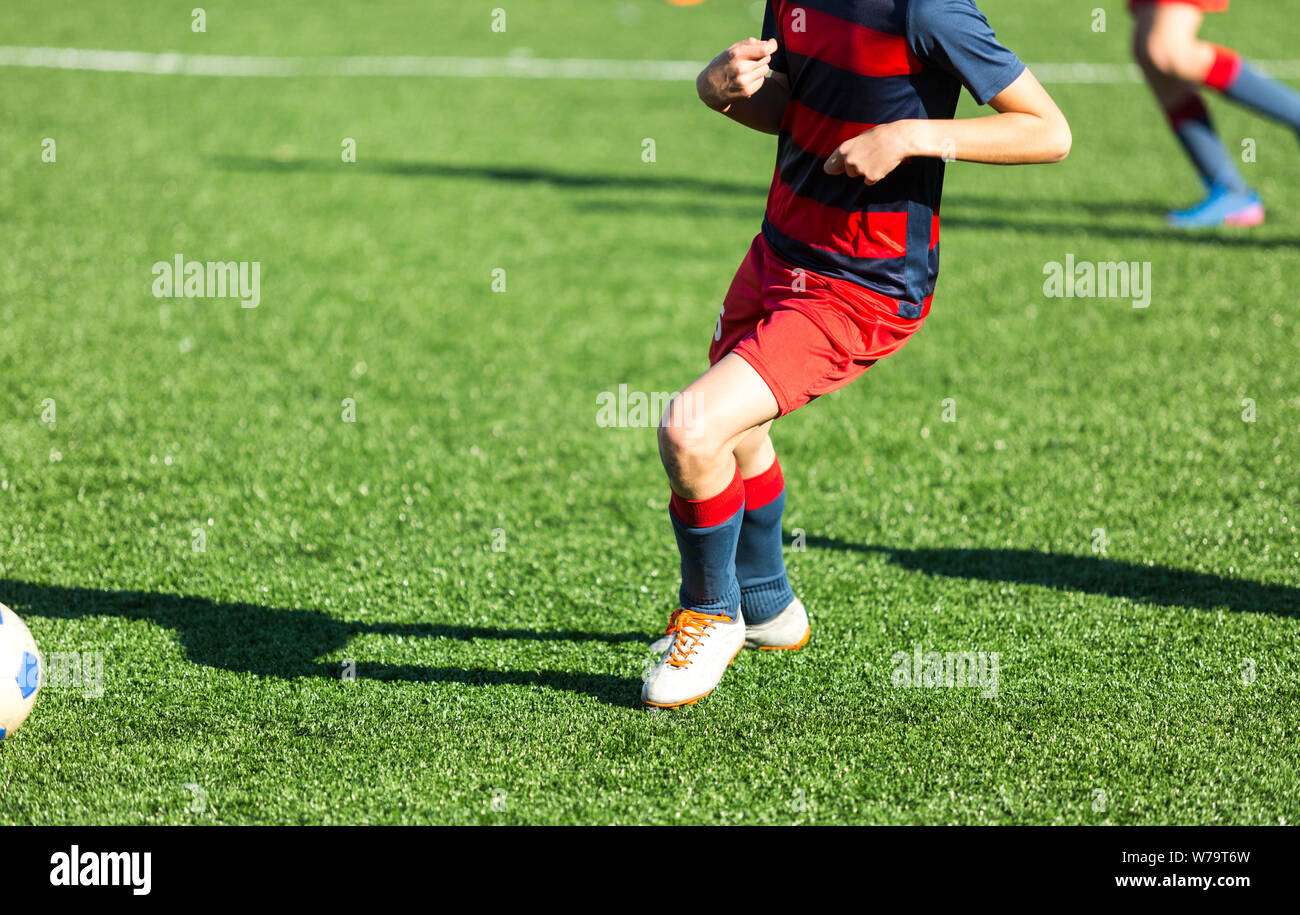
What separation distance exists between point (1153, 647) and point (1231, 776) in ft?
2.00

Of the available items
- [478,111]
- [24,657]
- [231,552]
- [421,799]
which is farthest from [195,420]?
[478,111]

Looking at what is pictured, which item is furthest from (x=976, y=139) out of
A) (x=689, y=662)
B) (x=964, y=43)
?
(x=689, y=662)

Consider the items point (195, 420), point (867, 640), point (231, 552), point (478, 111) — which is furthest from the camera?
point (478, 111)

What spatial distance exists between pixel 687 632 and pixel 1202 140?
5366 millimetres

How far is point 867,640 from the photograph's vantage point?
11.1 ft

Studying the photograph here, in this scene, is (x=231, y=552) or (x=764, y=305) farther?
(x=231, y=552)

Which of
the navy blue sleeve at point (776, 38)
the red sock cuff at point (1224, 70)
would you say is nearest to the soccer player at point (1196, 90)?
the red sock cuff at point (1224, 70)

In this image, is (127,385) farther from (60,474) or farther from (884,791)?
(884,791)

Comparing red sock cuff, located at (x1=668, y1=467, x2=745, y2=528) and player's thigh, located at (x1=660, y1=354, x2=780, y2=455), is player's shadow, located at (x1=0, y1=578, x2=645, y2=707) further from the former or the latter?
player's thigh, located at (x1=660, y1=354, x2=780, y2=455)

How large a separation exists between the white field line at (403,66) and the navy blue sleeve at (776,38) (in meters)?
8.04

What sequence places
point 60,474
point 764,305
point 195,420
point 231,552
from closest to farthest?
point 764,305, point 231,552, point 60,474, point 195,420

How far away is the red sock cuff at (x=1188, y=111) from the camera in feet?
22.4

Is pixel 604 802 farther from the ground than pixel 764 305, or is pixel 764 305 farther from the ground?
pixel 764 305

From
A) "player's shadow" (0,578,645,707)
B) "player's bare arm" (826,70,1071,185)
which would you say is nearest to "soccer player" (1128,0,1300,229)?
"player's bare arm" (826,70,1071,185)
